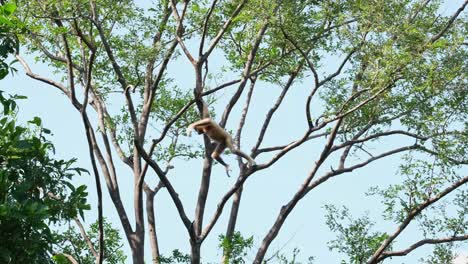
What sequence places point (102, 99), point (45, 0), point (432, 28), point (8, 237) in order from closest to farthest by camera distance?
point (8, 237)
point (45, 0)
point (432, 28)
point (102, 99)

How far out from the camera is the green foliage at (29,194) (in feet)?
27.5

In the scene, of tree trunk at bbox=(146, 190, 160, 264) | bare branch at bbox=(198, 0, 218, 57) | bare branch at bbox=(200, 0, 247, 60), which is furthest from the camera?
tree trunk at bbox=(146, 190, 160, 264)

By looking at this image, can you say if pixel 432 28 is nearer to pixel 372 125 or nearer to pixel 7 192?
pixel 372 125

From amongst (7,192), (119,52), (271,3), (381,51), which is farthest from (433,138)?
(7,192)

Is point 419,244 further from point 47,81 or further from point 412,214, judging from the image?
point 47,81

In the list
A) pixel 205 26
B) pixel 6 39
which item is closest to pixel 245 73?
pixel 205 26

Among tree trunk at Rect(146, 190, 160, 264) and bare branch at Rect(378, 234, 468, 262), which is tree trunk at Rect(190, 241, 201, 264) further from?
bare branch at Rect(378, 234, 468, 262)

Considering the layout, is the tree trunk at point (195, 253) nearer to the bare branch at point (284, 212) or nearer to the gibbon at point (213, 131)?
the bare branch at point (284, 212)

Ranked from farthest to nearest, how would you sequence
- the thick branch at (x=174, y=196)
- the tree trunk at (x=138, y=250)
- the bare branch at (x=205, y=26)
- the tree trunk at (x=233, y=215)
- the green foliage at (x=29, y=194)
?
the tree trunk at (x=233, y=215), the tree trunk at (x=138, y=250), the bare branch at (x=205, y=26), the thick branch at (x=174, y=196), the green foliage at (x=29, y=194)

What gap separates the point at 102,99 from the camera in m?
16.6

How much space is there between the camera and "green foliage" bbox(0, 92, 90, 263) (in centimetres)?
838

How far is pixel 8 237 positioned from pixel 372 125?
7398 millimetres

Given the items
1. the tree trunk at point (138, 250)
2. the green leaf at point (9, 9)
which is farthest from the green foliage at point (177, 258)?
the green leaf at point (9, 9)

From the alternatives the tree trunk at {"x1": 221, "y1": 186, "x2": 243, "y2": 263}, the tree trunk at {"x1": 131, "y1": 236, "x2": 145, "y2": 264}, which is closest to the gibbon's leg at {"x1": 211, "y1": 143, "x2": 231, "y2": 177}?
the tree trunk at {"x1": 221, "y1": 186, "x2": 243, "y2": 263}
